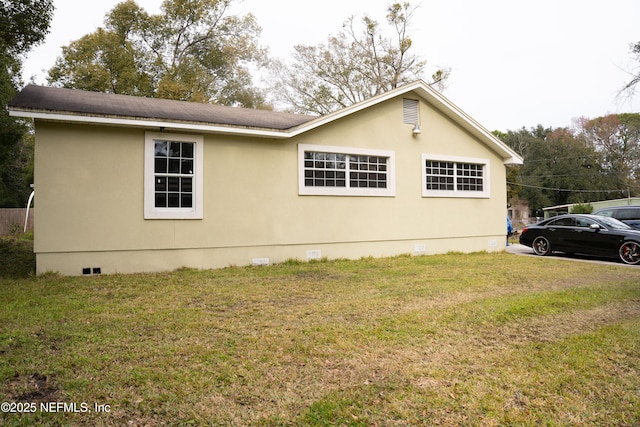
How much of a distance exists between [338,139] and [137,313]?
7.33 meters

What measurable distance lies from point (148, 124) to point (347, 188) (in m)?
5.33

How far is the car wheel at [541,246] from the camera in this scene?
13023 mm

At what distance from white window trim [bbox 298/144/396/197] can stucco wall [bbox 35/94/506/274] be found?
145 millimetres

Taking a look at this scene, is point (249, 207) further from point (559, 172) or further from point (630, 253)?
point (559, 172)

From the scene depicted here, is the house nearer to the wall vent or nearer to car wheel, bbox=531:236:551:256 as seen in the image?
the wall vent

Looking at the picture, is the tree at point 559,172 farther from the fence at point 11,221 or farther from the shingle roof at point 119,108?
the fence at point 11,221

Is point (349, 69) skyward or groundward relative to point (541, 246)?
skyward

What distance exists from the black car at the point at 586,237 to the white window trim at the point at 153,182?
36.0 ft

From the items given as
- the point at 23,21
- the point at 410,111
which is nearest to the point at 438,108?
the point at 410,111

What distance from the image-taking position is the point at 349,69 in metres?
29.5

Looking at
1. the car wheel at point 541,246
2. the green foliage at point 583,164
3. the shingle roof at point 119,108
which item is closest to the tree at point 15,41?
the shingle roof at point 119,108

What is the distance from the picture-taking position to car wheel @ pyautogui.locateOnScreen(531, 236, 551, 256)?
42.7ft

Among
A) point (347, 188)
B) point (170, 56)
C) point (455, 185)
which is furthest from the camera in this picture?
point (170, 56)

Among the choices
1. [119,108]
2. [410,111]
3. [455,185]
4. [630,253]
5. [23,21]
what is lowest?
[630,253]
